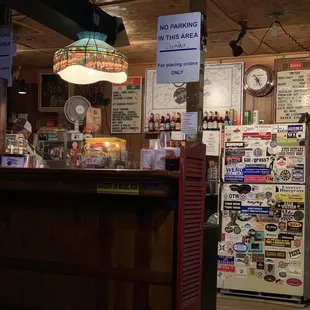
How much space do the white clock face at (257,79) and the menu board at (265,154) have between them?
0.63 m

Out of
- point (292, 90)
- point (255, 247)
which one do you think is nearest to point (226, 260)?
point (255, 247)

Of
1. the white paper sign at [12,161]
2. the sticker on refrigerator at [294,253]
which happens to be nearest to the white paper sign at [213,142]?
the sticker on refrigerator at [294,253]

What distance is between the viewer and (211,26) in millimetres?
5574

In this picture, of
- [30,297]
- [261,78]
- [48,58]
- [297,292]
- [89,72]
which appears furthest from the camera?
[48,58]

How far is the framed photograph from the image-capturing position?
25.1ft

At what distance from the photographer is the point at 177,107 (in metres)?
7.06

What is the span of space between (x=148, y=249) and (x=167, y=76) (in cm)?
131

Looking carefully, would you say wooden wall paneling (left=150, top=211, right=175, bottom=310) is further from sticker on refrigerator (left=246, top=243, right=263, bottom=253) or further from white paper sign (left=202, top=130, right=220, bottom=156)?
white paper sign (left=202, top=130, right=220, bottom=156)

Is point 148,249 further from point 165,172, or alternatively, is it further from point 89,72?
point 89,72

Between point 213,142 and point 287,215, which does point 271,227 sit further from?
point 213,142

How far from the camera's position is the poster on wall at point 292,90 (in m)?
6.42

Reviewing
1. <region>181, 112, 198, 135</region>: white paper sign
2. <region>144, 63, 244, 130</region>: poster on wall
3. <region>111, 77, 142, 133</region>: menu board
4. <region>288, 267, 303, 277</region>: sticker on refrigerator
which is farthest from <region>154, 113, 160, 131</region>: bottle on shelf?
<region>181, 112, 198, 135</region>: white paper sign

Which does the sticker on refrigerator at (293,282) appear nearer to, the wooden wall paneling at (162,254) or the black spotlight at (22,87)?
the wooden wall paneling at (162,254)

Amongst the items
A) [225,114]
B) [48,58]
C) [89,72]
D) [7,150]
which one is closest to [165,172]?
[89,72]
